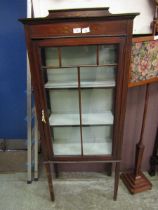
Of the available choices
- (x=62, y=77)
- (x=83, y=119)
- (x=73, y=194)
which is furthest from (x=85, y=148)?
(x=62, y=77)

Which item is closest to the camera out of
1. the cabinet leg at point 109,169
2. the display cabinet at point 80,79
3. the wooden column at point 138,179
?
the display cabinet at point 80,79

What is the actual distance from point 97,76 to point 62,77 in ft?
0.85

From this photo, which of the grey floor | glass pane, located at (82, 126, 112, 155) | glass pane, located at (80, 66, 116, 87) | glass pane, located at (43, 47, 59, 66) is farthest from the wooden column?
glass pane, located at (43, 47, 59, 66)

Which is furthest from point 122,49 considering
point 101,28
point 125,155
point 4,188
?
point 4,188

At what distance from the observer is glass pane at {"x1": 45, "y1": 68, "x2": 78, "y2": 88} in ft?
4.44

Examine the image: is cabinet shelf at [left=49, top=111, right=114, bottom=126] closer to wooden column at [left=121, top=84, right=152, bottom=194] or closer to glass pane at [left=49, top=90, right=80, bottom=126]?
glass pane at [left=49, top=90, right=80, bottom=126]

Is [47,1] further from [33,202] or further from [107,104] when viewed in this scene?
[33,202]

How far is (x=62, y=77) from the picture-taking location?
1.41 meters

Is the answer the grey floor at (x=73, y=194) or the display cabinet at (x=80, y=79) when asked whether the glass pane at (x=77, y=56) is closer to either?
the display cabinet at (x=80, y=79)

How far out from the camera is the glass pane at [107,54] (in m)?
1.20

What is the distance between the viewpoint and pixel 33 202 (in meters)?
1.70

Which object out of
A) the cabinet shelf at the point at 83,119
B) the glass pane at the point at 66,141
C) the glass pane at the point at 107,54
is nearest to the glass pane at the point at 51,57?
the glass pane at the point at 107,54

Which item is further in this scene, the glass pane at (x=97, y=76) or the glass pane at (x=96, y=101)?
the glass pane at (x=96, y=101)

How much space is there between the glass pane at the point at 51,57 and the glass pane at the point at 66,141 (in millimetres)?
568
